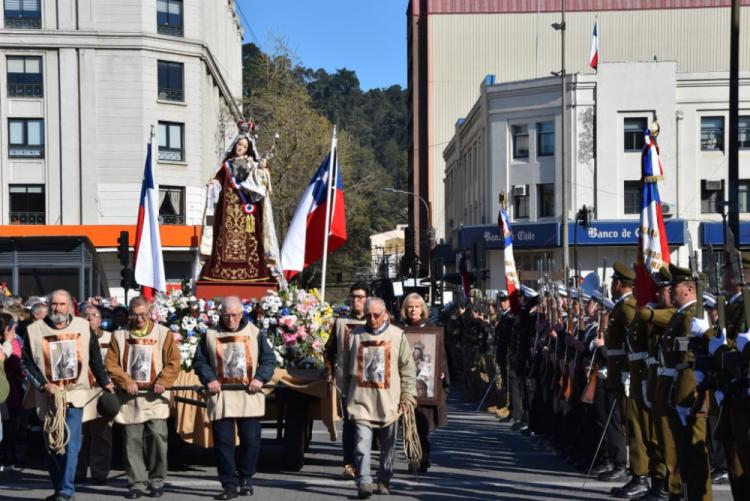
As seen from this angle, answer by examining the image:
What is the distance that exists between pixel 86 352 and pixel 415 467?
136 inches

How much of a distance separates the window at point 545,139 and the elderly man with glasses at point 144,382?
127 ft

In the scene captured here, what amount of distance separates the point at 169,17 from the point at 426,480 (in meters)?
41.0

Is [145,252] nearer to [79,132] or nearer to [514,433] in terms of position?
[514,433]

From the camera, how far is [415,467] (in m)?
12.4

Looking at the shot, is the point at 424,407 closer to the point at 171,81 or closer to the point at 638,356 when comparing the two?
the point at 638,356

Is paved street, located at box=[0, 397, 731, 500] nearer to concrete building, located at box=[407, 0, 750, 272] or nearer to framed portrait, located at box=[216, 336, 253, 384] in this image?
framed portrait, located at box=[216, 336, 253, 384]

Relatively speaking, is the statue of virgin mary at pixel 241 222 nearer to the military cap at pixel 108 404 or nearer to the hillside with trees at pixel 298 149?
the military cap at pixel 108 404

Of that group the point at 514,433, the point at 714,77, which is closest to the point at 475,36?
the point at 714,77

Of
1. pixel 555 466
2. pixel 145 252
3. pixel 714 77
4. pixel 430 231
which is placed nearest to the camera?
pixel 555 466

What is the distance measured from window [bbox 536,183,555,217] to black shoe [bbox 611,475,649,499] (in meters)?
38.3

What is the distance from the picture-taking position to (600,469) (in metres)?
12.9

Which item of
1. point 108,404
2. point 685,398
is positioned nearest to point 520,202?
point 108,404

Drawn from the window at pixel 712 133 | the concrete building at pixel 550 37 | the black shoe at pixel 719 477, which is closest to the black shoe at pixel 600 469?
the black shoe at pixel 719 477

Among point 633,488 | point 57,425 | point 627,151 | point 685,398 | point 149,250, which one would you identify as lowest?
point 633,488
